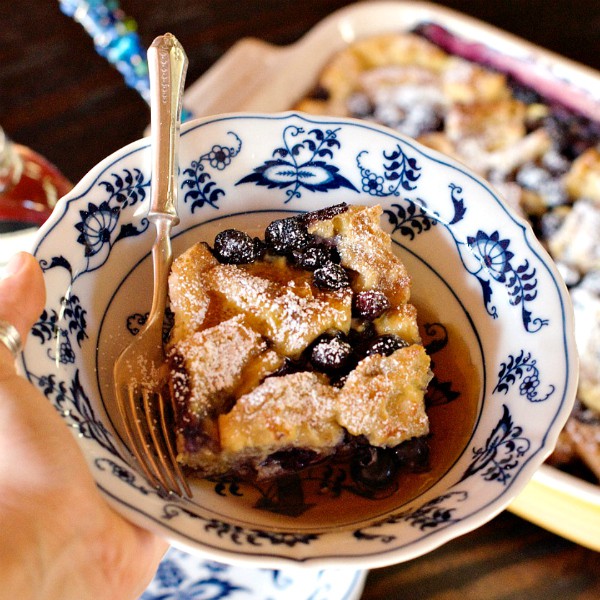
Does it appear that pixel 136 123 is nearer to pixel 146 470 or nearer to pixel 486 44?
pixel 486 44

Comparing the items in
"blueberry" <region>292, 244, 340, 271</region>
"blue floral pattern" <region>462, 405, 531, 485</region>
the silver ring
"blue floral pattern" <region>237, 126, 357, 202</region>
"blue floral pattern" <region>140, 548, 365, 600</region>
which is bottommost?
"blue floral pattern" <region>140, 548, 365, 600</region>

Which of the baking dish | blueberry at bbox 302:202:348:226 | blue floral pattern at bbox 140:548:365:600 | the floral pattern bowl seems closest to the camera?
the floral pattern bowl

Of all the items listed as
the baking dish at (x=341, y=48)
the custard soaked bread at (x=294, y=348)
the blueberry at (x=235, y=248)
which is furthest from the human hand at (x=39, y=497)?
the baking dish at (x=341, y=48)

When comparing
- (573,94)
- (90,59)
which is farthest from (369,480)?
(90,59)

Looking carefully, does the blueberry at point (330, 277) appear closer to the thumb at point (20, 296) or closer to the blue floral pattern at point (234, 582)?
the thumb at point (20, 296)

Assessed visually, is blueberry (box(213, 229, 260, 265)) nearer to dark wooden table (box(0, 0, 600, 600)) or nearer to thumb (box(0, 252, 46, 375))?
thumb (box(0, 252, 46, 375))

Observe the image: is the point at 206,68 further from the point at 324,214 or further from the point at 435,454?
the point at 435,454

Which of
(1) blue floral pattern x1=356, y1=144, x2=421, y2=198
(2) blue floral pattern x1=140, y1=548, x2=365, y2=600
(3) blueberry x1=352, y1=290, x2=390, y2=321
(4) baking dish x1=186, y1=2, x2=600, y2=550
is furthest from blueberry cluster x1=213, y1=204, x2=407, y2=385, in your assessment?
(4) baking dish x1=186, y1=2, x2=600, y2=550

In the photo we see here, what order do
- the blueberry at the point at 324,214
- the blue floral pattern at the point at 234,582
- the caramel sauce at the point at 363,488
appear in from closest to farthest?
the caramel sauce at the point at 363,488 → the blueberry at the point at 324,214 → the blue floral pattern at the point at 234,582
